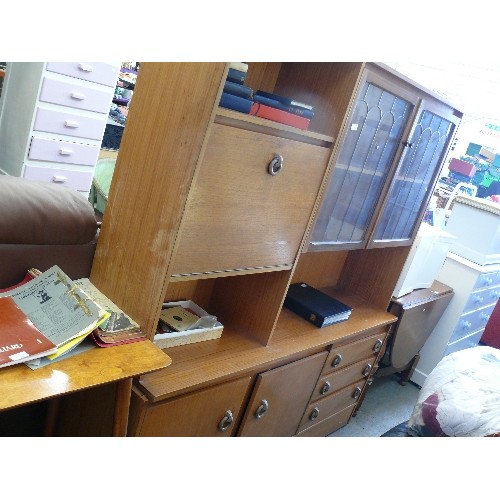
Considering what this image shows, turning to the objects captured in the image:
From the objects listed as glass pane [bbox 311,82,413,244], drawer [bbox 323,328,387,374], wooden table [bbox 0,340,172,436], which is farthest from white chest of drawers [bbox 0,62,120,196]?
wooden table [bbox 0,340,172,436]

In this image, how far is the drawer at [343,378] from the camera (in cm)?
219

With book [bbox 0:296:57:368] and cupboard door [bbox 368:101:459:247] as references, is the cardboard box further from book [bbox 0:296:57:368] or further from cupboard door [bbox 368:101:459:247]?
cupboard door [bbox 368:101:459:247]

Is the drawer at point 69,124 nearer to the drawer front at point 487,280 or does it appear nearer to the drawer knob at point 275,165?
the drawer knob at point 275,165

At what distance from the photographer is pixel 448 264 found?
3441 millimetres

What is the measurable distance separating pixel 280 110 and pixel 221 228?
38cm

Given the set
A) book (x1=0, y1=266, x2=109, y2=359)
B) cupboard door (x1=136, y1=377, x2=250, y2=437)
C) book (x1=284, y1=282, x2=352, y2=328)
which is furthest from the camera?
book (x1=284, y1=282, x2=352, y2=328)

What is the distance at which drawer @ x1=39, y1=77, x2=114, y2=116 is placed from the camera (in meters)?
3.47

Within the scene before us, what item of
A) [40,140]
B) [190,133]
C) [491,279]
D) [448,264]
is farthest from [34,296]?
[491,279]

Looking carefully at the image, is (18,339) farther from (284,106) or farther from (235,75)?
(284,106)

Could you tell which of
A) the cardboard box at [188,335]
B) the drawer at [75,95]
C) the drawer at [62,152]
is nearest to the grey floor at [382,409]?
the cardboard box at [188,335]

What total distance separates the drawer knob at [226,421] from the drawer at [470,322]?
223cm

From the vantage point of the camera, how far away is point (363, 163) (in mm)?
1954

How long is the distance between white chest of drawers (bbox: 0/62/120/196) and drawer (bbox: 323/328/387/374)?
8.46 ft
